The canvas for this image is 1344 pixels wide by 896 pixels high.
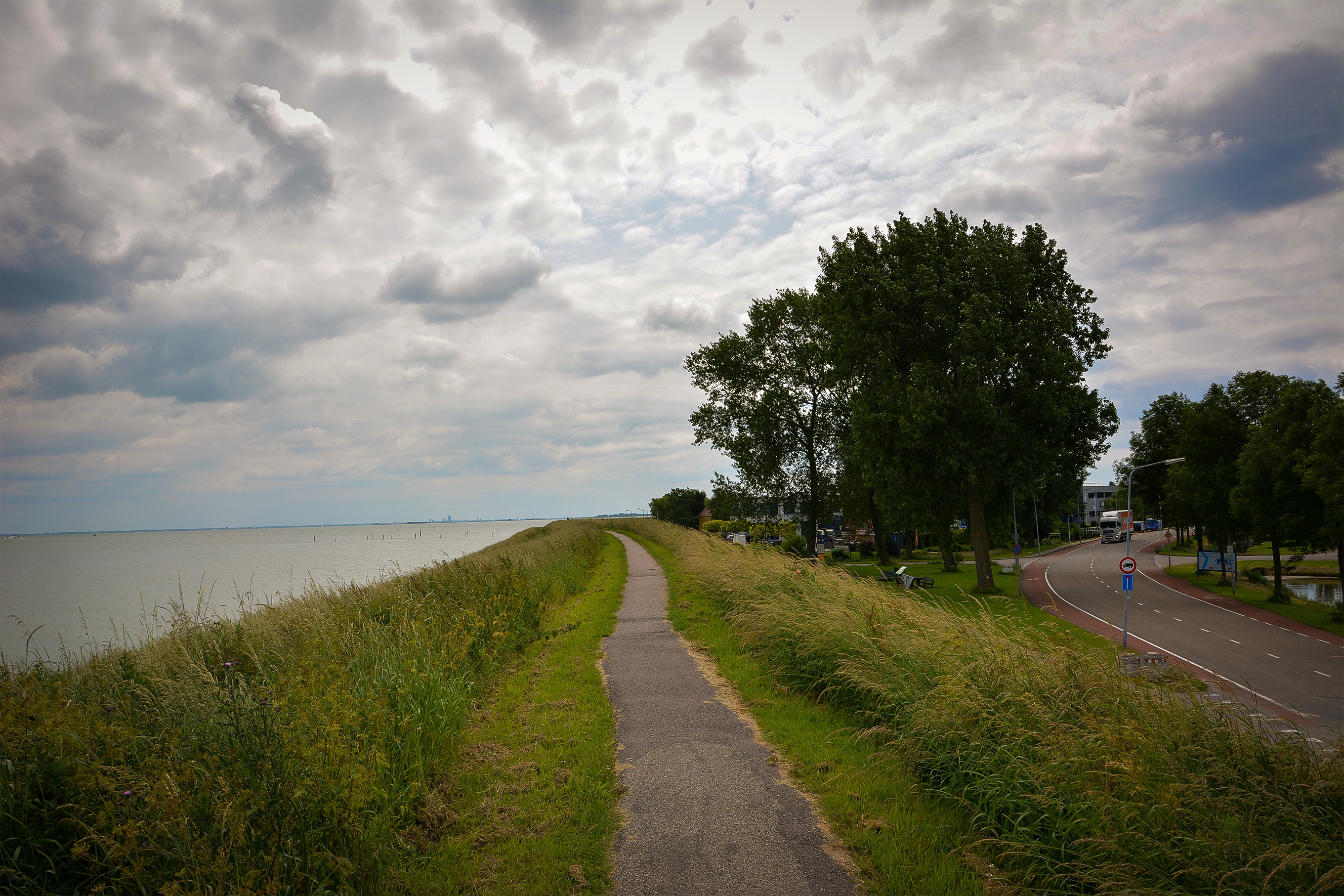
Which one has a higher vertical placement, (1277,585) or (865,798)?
(865,798)

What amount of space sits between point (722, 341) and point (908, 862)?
3570 centimetres

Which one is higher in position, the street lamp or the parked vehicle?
the street lamp

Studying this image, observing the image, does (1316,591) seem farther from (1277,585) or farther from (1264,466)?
(1264,466)

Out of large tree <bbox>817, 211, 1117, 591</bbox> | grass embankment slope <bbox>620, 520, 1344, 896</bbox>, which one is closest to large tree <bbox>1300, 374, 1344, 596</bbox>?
large tree <bbox>817, 211, 1117, 591</bbox>

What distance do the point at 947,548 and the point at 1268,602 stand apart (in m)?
15.7

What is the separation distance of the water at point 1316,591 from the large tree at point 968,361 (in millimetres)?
20840

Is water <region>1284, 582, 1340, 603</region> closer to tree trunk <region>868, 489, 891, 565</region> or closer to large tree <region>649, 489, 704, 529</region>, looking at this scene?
tree trunk <region>868, 489, 891, 565</region>

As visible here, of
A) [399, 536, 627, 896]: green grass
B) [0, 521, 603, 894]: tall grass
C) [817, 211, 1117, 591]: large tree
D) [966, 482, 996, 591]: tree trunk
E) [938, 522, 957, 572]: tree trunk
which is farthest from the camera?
[938, 522, 957, 572]: tree trunk

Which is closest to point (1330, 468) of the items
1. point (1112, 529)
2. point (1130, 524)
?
point (1130, 524)

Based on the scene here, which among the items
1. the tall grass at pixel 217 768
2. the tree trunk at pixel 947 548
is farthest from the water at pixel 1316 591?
the tall grass at pixel 217 768

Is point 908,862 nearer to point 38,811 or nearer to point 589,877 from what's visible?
point 589,877

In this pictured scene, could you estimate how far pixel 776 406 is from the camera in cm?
3831

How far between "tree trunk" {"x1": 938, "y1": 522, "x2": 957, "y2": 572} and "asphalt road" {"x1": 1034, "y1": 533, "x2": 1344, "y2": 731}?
5.80 m

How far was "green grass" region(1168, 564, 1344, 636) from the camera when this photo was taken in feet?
95.6
